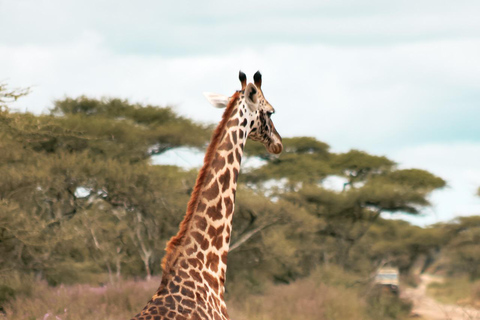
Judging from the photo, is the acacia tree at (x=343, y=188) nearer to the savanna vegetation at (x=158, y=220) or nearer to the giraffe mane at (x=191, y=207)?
the savanna vegetation at (x=158, y=220)

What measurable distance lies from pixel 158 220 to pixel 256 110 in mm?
16305

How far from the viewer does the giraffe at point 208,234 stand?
446 cm

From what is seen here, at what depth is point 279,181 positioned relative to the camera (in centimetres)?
2798

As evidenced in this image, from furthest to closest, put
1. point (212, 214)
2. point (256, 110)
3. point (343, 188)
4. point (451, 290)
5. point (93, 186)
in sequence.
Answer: point (451, 290) → point (343, 188) → point (93, 186) → point (256, 110) → point (212, 214)

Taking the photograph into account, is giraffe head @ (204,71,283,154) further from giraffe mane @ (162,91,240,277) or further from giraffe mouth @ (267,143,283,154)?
giraffe mane @ (162,91,240,277)

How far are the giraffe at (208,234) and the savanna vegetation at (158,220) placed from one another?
18.2 ft

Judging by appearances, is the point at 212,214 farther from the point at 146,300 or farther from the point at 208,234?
the point at 146,300

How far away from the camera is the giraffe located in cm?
446

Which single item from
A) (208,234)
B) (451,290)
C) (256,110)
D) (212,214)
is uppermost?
(256,110)

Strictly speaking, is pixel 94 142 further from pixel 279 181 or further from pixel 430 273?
pixel 430 273

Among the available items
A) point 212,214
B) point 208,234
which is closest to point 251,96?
point 212,214

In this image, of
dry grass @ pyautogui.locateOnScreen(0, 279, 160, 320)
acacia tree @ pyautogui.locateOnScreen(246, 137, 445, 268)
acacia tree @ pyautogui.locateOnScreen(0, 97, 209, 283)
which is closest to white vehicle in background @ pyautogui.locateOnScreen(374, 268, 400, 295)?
acacia tree @ pyautogui.locateOnScreen(246, 137, 445, 268)

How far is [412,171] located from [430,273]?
3137 centimetres

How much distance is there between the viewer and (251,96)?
16.6ft
